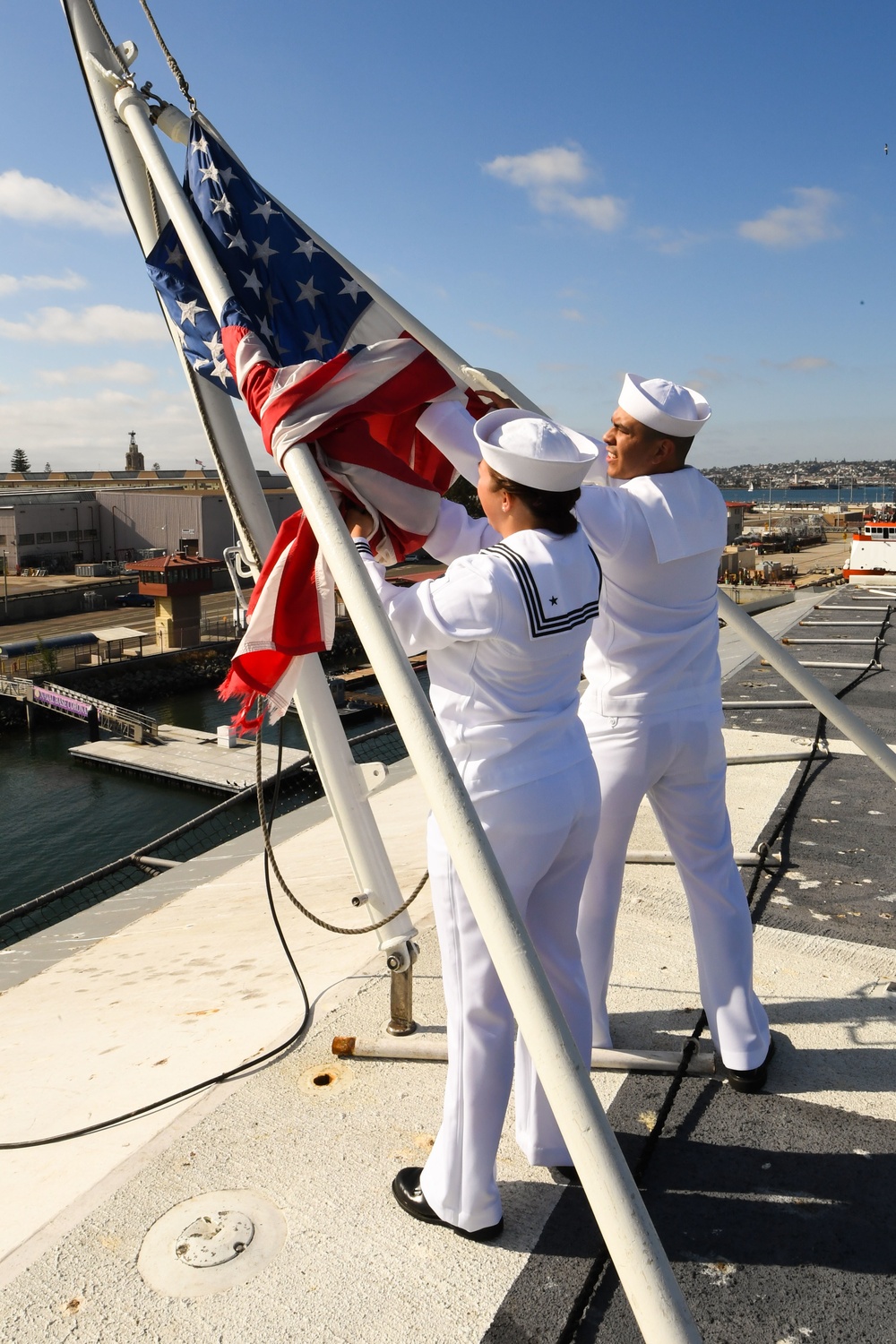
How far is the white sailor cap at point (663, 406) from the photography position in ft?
9.32

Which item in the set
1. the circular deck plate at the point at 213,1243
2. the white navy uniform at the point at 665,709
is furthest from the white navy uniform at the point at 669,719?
the circular deck plate at the point at 213,1243

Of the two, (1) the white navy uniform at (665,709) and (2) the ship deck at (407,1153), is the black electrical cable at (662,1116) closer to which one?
(2) the ship deck at (407,1153)

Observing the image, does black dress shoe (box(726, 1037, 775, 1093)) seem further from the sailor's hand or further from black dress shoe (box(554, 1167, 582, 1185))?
the sailor's hand

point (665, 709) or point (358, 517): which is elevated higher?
point (358, 517)

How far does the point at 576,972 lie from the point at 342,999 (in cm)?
156

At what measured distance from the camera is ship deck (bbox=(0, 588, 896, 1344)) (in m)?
2.30

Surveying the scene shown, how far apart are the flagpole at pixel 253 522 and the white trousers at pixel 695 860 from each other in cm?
87

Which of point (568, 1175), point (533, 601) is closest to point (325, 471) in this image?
point (533, 601)

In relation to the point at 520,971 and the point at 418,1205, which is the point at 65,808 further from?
the point at 520,971

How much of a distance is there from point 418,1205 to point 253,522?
103 inches

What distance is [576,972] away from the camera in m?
2.62

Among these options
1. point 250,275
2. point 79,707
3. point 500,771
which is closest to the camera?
point 500,771

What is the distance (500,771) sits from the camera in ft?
7.66

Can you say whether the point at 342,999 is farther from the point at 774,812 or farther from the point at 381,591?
the point at 774,812
